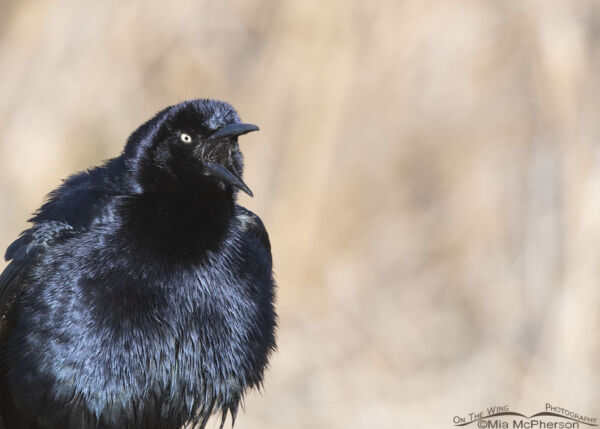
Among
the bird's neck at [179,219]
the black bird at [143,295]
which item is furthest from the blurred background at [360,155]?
the bird's neck at [179,219]

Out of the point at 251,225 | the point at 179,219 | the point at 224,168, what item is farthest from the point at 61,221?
the point at 251,225

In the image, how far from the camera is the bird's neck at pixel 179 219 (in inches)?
96.9

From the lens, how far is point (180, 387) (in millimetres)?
2453

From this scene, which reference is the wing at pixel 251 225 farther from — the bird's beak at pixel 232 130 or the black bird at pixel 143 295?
the bird's beak at pixel 232 130

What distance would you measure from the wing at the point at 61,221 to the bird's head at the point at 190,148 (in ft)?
0.34

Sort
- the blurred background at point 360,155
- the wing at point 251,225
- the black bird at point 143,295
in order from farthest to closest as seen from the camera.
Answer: the blurred background at point 360,155 < the wing at point 251,225 < the black bird at point 143,295

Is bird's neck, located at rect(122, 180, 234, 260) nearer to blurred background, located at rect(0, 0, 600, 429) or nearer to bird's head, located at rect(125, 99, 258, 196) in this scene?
bird's head, located at rect(125, 99, 258, 196)

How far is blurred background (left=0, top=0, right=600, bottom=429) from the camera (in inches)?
189

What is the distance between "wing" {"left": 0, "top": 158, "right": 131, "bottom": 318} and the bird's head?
0.34 feet

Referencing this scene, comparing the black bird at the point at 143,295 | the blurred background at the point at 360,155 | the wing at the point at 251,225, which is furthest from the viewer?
the blurred background at the point at 360,155

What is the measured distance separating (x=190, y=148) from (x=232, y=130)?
0.45 feet

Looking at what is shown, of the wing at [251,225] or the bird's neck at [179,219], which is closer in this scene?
the bird's neck at [179,219]

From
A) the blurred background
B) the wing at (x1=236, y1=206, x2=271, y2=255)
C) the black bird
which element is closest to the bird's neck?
the black bird

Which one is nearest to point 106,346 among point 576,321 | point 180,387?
point 180,387
